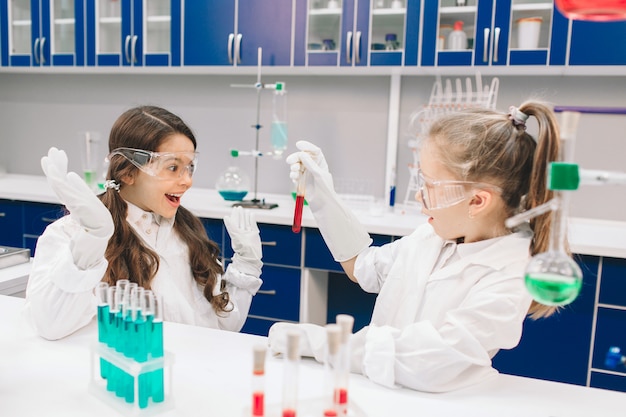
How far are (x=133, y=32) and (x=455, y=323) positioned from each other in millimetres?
2818

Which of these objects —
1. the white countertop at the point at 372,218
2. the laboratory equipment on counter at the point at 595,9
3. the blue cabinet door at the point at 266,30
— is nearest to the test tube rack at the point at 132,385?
the laboratory equipment on counter at the point at 595,9

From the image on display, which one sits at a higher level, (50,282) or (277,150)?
(277,150)

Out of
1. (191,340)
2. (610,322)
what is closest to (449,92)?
(610,322)

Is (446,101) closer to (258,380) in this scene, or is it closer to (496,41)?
(496,41)

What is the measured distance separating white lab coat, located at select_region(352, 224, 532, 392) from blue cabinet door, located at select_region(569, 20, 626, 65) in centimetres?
166

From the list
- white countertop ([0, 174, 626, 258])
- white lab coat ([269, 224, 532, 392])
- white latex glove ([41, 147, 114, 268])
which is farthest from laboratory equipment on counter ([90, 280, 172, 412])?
white countertop ([0, 174, 626, 258])

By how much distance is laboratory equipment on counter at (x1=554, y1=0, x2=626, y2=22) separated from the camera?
2.62 feet

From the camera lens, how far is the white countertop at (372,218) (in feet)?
7.73

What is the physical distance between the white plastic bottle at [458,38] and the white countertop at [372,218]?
84 centimetres

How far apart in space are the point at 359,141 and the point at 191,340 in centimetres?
223

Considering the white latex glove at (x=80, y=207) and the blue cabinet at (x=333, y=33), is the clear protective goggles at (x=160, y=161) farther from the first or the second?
the blue cabinet at (x=333, y=33)

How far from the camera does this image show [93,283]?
120 cm

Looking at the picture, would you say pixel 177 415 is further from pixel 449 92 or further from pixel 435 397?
pixel 449 92

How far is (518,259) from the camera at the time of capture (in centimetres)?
117
